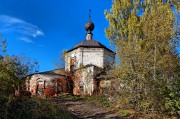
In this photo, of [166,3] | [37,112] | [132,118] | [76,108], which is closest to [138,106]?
[132,118]

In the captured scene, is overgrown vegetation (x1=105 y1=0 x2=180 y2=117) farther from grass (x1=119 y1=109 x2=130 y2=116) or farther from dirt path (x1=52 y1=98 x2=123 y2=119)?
dirt path (x1=52 y1=98 x2=123 y2=119)

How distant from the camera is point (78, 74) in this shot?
3222 cm

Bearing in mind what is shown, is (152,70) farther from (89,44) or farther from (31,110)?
(89,44)

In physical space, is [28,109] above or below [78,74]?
below

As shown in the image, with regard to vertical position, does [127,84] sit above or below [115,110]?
above

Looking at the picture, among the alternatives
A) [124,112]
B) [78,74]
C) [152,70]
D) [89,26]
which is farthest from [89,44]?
[124,112]

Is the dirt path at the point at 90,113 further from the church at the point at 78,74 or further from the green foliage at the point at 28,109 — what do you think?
the church at the point at 78,74

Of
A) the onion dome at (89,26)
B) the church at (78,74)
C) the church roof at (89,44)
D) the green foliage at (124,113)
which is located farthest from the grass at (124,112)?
the onion dome at (89,26)

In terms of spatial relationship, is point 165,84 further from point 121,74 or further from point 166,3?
point 166,3

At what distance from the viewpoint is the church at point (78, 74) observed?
100ft

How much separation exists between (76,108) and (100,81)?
13.3 meters

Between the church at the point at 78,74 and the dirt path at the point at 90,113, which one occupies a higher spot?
the church at the point at 78,74

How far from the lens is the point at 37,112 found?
1216 cm

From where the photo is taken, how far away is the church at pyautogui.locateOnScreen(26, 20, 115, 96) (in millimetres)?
30531
